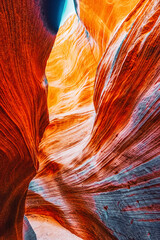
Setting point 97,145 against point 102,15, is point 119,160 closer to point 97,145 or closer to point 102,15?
point 97,145

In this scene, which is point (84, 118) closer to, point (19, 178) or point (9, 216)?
point (19, 178)

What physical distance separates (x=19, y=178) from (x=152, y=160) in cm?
138

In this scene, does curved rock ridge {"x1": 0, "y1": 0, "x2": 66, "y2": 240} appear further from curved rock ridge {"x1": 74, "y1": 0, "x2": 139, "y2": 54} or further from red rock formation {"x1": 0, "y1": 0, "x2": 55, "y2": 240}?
curved rock ridge {"x1": 74, "y1": 0, "x2": 139, "y2": 54}

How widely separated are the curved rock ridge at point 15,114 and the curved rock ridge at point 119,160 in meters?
0.37

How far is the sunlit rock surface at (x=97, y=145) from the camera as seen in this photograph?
38.7 inches

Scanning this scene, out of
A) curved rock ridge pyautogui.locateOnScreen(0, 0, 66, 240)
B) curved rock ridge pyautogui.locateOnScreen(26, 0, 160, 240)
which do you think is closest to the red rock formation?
curved rock ridge pyautogui.locateOnScreen(0, 0, 66, 240)

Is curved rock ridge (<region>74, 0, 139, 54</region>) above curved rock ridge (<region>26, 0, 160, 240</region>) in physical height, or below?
above

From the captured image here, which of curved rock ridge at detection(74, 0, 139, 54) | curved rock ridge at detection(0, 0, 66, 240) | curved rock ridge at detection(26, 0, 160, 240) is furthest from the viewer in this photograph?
curved rock ridge at detection(74, 0, 139, 54)

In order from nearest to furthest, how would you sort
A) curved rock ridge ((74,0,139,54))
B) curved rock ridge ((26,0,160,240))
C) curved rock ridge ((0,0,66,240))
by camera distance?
1. curved rock ridge ((26,0,160,240))
2. curved rock ridge ((0,0,66,240))
3. curved rock ridge ((74,0,139,54))

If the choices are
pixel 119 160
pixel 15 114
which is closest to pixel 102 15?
pixel 15 114

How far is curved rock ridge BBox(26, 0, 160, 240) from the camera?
3.11ft

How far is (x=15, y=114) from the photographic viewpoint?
4.97ft

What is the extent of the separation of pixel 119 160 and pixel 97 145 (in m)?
0.29

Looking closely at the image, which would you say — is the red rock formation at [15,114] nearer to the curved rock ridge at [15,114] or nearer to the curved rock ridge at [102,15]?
the curved rock ridge at [15,114]
